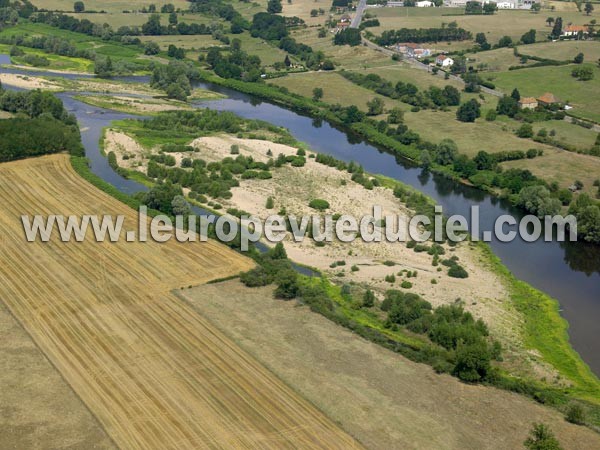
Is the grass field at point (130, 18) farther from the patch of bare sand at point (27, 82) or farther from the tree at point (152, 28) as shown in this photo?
the patch of bare sand at point (27, 82)

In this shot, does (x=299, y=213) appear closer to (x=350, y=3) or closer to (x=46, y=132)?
(x=46, y=132)

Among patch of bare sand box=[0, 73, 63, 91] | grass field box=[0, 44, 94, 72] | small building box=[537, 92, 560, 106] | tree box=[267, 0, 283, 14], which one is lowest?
small building box=[537, 92, 560, 106]

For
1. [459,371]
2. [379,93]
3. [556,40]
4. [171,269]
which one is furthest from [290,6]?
[459,371]

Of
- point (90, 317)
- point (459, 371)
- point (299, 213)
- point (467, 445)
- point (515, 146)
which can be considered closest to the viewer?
point (467, 445)

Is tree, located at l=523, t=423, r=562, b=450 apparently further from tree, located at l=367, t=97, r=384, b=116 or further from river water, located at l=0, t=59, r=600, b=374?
tree, located at l=367, t=97, r=384, b=116

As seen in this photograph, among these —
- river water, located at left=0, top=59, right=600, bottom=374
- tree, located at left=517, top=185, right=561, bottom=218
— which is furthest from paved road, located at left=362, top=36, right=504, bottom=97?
tree, located at left=517, top=185, right=561, bottom=218

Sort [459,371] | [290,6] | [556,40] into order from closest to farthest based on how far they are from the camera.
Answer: [459,371]
[556,40]
[290,6]
